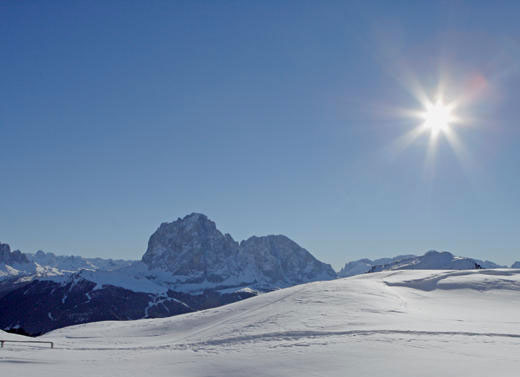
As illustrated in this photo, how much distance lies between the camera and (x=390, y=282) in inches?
2052

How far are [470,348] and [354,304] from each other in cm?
1585

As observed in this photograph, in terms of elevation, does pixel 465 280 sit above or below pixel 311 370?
above

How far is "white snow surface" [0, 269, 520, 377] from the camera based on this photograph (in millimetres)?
17984

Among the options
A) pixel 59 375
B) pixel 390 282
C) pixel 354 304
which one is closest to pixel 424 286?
pixel 390 282

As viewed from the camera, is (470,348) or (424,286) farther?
(424,286)

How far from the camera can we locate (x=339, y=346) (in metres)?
21.4

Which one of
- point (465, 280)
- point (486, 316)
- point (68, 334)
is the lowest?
point (68, 334)

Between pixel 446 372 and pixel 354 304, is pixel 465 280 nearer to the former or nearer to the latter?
pixel 354 304

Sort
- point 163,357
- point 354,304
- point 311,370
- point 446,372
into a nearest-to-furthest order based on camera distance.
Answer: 1. point 446,372
2. point 311,370
3. point 163,357
4. point 354,304

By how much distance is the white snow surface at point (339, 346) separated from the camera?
17984 millimetres

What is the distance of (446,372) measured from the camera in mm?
16344

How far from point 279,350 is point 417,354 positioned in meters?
7.06

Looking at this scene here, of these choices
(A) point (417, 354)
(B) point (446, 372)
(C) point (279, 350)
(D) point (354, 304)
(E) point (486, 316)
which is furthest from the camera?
(D) point (354, 304)

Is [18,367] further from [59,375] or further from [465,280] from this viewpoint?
[465,280]
